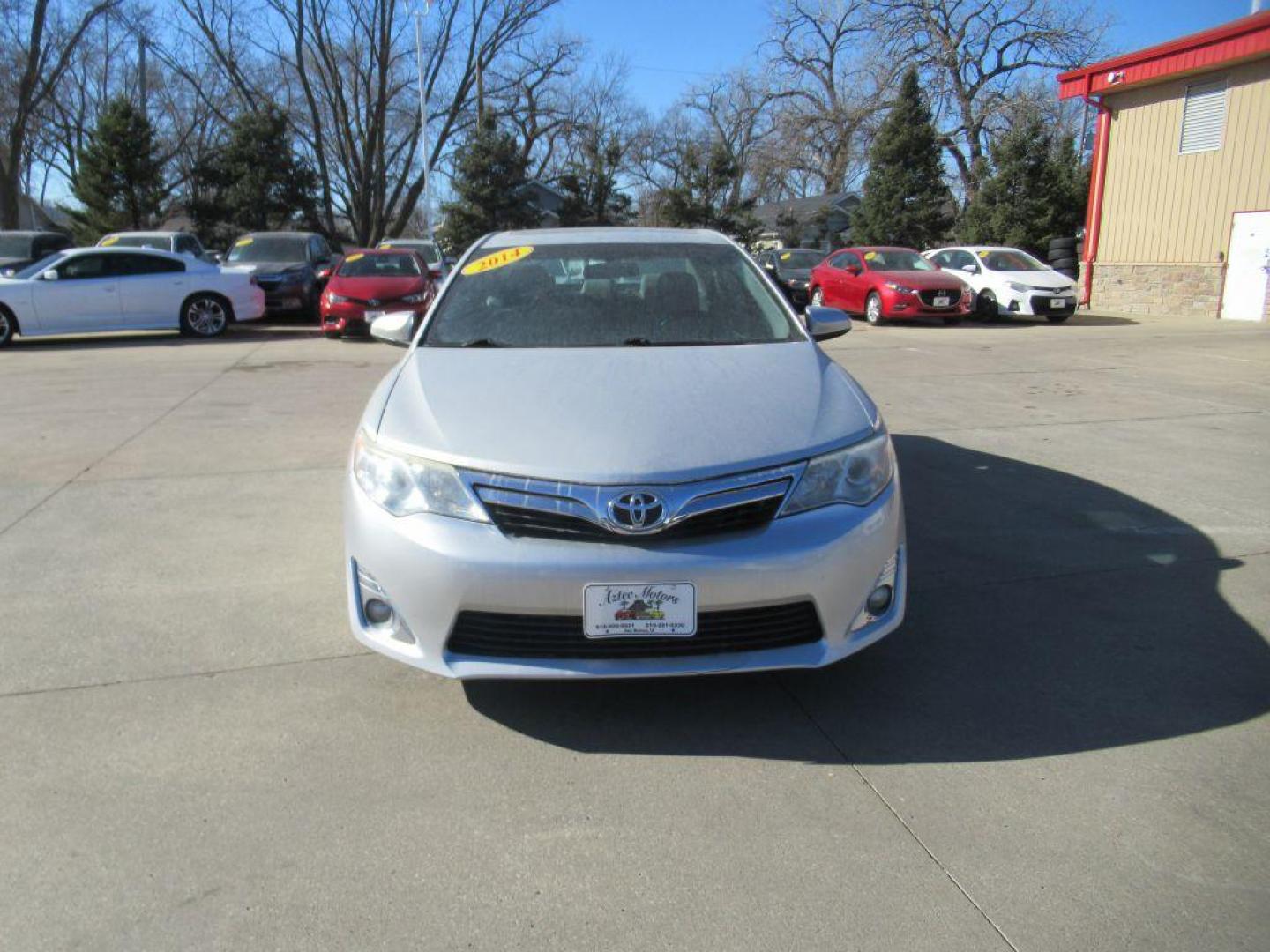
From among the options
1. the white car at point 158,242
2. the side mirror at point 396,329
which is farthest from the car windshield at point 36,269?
the side mirror at point 396,329

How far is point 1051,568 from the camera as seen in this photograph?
459 cm

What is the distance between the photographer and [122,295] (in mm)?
14109

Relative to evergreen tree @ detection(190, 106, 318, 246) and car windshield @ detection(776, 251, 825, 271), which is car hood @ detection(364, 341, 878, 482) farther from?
evergreen tree @ detection(190, 106, 318, 246)

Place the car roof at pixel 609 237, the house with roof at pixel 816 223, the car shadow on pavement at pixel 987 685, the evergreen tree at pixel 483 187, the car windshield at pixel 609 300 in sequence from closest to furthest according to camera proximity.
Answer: the car shadow on pavement at pixel 987 685 → the car windshield at pixel 609 300 → the car roof at pixel 609 237 → the evergreen tree at pixel 483 187 → the house with roof at pixel 816 223

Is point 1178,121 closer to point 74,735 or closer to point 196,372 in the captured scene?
point 196,372

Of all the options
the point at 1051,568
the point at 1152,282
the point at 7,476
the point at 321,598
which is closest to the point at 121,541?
the point at 321,598

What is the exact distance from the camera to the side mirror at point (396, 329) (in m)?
4.55

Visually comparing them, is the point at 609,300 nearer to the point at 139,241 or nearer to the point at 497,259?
the point at 497,259

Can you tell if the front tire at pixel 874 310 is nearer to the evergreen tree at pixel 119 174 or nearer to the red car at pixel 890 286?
the red car at pixel 890 286

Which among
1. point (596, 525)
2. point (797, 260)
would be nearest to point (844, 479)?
point (596, 525)

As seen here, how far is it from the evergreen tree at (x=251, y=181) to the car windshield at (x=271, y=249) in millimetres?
16536

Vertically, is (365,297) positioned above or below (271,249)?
below

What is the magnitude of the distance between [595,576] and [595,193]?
128 feet

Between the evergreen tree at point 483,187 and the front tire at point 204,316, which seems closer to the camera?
the front tire at point 204,316
